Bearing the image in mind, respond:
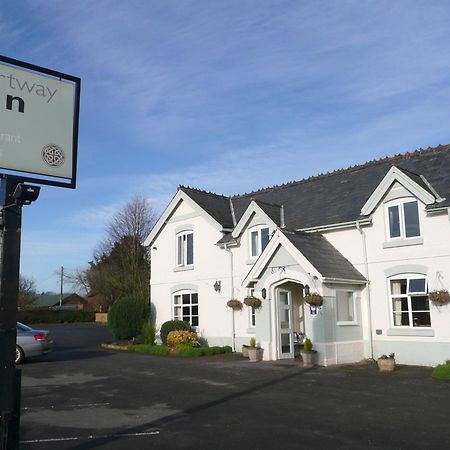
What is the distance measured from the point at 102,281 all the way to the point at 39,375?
133ft

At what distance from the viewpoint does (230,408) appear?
10.1 meters

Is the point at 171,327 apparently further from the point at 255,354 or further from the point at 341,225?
the point at 341,225

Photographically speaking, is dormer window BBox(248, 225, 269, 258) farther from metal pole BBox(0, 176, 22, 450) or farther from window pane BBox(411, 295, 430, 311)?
metal pole BBox(0, 176, 22, 450)

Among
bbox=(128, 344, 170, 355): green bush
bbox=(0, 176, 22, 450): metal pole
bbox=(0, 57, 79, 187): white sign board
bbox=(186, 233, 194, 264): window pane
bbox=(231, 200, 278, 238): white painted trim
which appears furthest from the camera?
bbox=(186, 233, 194, 264): window pane

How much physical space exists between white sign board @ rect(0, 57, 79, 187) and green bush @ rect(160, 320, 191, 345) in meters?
18.0

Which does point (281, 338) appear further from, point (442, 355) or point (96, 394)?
point (96, 394)

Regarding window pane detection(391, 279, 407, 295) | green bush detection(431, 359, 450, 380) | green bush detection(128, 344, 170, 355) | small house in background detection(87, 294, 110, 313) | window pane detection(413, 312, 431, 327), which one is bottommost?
green bush detection(431, 359, 450, 380)

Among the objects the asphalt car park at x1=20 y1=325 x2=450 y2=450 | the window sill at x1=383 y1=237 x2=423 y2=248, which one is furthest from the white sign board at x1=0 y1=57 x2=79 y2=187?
the window sill at x1=383 y1=237 x2=423 y2=248

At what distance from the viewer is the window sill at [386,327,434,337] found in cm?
1689

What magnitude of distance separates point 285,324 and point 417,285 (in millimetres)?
5117

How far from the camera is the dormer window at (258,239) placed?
881 inches

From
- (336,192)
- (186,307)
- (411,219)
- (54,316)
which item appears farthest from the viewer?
(54,316)

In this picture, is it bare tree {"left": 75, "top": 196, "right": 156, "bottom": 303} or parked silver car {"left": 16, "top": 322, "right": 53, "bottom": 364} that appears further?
bare tree {"left": 75, "top": 196, "right": 156, "bottom": 303}

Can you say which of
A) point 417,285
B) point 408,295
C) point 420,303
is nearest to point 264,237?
point 408,295
